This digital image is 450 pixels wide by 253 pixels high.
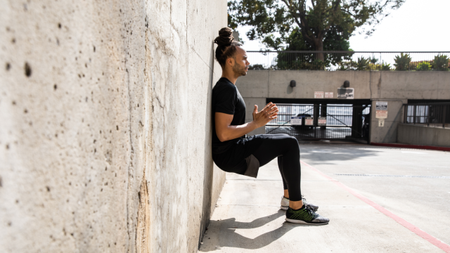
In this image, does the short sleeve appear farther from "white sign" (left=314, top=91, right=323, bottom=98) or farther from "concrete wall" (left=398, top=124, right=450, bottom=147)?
"white sign" (left=314, top=91, right=323, bottom=98)

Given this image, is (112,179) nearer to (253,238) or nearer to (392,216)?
(253,238)

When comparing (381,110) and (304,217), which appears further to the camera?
(381,110)

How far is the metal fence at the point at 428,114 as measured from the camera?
1435 centimetres

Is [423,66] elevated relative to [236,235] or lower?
elevated

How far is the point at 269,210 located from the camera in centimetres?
366

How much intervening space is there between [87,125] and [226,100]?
2151 millimetres

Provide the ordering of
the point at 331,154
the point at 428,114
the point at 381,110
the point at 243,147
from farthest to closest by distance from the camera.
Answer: the point at 381,110
the point at 428,114
the point at 331,154
the point at 243,147

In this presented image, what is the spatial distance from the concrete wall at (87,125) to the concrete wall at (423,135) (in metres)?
15.6

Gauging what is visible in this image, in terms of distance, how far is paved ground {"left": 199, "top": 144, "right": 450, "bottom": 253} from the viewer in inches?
105

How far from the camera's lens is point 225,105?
2.82 m

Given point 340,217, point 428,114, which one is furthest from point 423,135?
point 340,217

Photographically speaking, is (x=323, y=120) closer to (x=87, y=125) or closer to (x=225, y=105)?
(x=225, y=105)

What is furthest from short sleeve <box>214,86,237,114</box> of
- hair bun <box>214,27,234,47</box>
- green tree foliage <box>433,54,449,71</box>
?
green tree foliage <box>433,54,449,71</box>

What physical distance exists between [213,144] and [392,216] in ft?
7.20
